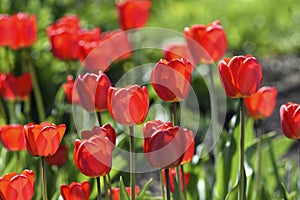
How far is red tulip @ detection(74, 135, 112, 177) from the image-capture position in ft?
5.91

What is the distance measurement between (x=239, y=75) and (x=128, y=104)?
30 centimetres

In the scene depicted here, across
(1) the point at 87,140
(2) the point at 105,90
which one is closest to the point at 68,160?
(2) the point at 105,90

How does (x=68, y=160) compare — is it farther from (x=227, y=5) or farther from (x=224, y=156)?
(x=227, y=5)

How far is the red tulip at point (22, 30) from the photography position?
3145mm

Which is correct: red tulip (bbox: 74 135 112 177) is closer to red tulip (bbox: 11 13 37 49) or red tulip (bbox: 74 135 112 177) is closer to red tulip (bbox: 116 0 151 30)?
red tulip (bbox: 11 13 37 49)

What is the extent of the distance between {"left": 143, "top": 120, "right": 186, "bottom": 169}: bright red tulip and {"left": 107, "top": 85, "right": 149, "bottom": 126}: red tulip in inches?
3.1

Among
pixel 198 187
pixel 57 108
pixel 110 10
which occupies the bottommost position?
pixel 198 187

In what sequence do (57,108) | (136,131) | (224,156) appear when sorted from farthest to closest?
(57,108), (136,131), (224,156)

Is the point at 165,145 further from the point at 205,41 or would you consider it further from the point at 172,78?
the point at 205,41

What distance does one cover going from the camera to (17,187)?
A: 72.3 inches

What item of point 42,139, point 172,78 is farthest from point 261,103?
point 42,139

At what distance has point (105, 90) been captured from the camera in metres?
2.05

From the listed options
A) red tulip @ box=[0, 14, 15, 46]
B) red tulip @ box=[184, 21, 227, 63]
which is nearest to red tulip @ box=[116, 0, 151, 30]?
red tulip @ box=[0, 14, 15, 46]

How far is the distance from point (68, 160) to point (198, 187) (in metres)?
0.52
